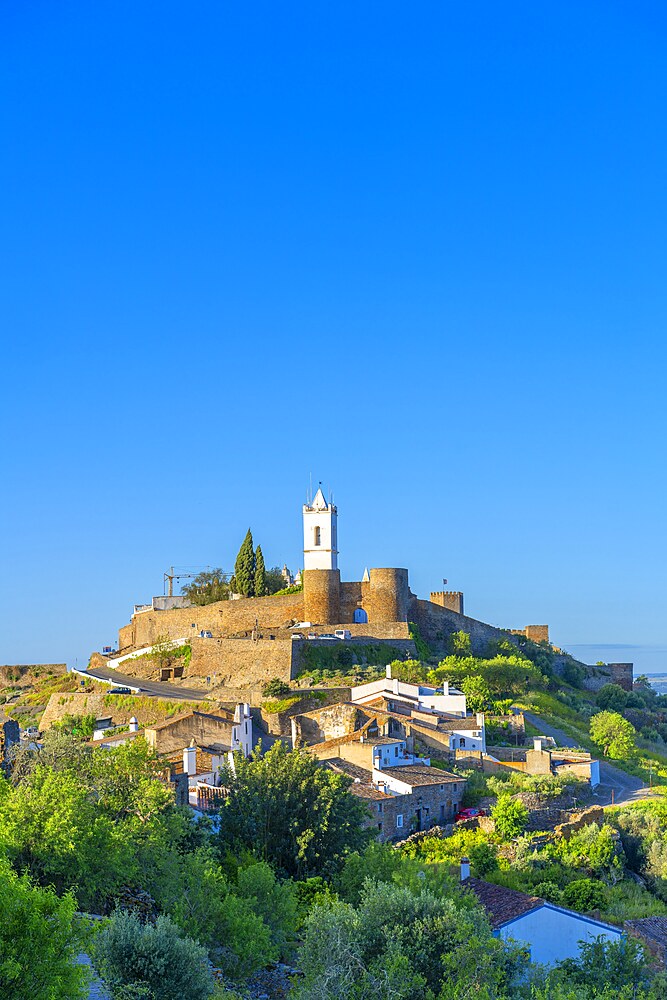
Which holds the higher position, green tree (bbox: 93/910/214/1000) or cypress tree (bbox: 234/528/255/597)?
cypress tree (bbox: 234/528/255/597)

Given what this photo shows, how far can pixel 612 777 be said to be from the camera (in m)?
43.4

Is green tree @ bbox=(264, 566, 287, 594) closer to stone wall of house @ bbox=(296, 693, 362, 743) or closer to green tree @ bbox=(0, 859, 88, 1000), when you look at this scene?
stone wall of house @ bbox=(296, 693, 362, 743)

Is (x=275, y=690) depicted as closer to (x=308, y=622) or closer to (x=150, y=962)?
(x=308, y=622)

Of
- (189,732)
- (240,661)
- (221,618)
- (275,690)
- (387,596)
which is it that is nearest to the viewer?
(189,732)

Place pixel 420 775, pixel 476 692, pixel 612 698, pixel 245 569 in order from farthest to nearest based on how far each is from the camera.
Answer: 1. pixel 245 569
2. pixel 612 698
3. pixel 476 692
4. pixel 420 775

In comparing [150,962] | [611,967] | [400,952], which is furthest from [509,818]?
[150,962]

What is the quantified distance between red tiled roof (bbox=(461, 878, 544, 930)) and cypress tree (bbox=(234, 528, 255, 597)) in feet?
146

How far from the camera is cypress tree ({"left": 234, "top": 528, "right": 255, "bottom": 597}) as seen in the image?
68.6m

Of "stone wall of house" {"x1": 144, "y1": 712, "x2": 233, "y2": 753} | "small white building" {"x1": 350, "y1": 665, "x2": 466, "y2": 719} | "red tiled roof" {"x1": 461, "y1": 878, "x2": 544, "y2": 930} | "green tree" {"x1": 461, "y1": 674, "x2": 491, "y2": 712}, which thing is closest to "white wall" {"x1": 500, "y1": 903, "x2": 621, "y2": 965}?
"red tiled roof" {"x1": 461, "y1": 878, "x2": 544, "y2": 930}

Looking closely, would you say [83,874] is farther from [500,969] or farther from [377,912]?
[500,969]

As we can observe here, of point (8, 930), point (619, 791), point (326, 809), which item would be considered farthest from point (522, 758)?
point (8, 930)

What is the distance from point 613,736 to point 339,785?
2727 cm

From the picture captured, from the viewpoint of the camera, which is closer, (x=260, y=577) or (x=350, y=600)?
(x=350, y=600)

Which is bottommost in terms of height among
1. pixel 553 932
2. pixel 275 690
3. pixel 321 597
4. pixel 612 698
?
pixel 553 932
